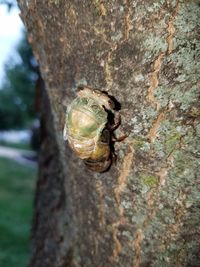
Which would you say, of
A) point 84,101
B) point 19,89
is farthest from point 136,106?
point 19,89

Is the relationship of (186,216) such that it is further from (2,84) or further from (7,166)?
(2,84)

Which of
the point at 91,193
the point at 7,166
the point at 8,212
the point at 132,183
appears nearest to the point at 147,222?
the point at 132,183

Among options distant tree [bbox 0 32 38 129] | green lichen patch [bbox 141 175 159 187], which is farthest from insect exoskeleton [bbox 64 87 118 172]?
distant tree [bbox 0 32 38 129]

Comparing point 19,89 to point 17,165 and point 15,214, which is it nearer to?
point 17,165

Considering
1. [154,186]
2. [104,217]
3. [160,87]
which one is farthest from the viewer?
[104,217]

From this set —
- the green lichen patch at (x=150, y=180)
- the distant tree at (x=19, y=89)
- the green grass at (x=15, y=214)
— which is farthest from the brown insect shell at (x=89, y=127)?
the distant tree at (x=19, y=89)

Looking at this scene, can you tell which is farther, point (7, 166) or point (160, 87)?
point (7, 166)

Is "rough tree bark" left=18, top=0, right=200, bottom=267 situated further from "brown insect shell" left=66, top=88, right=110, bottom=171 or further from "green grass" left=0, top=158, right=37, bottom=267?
"green grass" left=0, top=158, right=37, bottom=267
